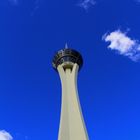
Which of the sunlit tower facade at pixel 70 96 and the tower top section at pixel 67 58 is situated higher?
the tower top section at pixel 67 58

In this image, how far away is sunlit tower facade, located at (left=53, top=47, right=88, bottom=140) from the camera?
44.9m

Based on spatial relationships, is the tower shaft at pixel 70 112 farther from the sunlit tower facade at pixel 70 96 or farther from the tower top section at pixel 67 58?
the tower top section at pixel 67 58

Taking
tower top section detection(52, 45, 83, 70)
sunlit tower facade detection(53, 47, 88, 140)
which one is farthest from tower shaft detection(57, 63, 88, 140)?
tower top section detection(52, 45, 83, 70)

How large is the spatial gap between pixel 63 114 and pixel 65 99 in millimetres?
3044

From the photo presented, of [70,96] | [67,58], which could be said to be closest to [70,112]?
[70,96]

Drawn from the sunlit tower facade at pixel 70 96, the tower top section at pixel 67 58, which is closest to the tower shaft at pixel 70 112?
the sunlit tower facade at pixel 70 96

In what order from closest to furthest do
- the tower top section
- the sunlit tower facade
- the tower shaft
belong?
the tower shaft
the sunlit tower facade
the tower top section

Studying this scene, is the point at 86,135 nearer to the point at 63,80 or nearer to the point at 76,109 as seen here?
the point at 76,109

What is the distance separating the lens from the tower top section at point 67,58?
5800cm

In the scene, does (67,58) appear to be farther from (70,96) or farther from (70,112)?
(70,112)

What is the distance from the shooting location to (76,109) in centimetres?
4831

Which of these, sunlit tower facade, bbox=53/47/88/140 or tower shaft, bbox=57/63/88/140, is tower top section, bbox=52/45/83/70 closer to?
sunlit tower facade, bbox=53/47/88/140

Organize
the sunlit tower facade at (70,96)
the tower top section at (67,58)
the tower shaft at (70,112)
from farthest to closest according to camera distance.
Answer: the tower top section at (67,58) → the sunlit tower facade at (70,96) → the tower shaft at (70,112)

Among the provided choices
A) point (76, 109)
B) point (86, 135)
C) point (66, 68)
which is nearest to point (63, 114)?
point (76, 109)
